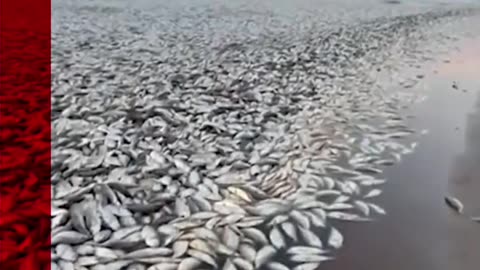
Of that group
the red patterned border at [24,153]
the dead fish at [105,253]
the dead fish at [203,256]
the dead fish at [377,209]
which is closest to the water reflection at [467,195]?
the dead fish at [377,209]

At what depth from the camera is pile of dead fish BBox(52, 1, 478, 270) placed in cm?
204

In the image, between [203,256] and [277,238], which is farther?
[277,238]

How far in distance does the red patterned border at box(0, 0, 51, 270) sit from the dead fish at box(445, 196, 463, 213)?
156 cm

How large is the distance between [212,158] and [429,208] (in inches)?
39.9

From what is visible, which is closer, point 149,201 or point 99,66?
point 149,201

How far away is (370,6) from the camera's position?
9227 mm

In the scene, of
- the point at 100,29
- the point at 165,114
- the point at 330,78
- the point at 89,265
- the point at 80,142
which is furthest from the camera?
the point at 100,29

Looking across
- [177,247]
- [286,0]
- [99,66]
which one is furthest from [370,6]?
[177,247]

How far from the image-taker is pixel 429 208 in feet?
7.79

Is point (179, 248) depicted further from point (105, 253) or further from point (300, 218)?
point (300, 218)

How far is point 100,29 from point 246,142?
3991 millimetres

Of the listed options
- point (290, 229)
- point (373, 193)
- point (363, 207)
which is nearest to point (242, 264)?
point (290, 229)

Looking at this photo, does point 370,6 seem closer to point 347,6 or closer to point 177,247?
point 347,6

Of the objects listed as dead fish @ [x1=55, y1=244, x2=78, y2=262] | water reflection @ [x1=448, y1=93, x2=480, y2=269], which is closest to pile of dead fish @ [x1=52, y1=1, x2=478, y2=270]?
dead fish @ [x1=55, y1=244, x2=78, y2=262]
